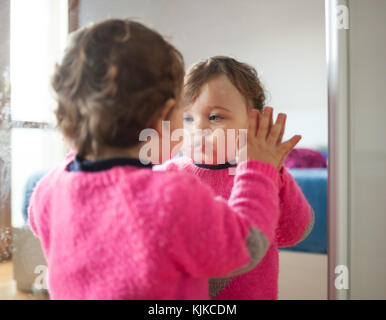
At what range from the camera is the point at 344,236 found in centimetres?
80

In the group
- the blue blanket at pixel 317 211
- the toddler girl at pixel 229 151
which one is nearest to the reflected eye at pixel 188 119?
the toddler girl at pixel 229 151

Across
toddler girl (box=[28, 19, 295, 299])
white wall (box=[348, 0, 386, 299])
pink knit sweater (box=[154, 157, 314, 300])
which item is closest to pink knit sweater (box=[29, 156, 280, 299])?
toddler girl (box=[28, 19, 295, 299])

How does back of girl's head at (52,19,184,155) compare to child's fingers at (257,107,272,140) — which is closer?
back of girl's head at (52,19,184,155)

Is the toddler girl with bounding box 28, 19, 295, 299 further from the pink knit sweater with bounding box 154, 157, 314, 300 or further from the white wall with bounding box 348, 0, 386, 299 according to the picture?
the white wall with bounding box 348, 0, 386, 299

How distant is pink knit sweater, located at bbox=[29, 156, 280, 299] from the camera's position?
0.44m

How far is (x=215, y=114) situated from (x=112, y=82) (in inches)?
12.1

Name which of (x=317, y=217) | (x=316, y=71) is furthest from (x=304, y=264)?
(x=316, y=71)

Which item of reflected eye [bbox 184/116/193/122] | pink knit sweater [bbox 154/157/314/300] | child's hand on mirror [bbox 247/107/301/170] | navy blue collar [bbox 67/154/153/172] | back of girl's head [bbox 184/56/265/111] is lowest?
pink knit sweater [bbox 154/157/314/300]

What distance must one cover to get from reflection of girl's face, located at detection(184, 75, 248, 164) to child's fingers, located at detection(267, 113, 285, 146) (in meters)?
0.16

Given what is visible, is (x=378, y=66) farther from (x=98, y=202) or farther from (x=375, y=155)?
(x=98, y=202)

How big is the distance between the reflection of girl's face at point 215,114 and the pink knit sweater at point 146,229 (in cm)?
23

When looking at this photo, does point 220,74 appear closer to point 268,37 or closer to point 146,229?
point 268,37

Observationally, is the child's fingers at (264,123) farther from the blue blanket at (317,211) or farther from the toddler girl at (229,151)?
the blue blanket at (317,211)

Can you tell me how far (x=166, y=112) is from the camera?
20.9 inches
